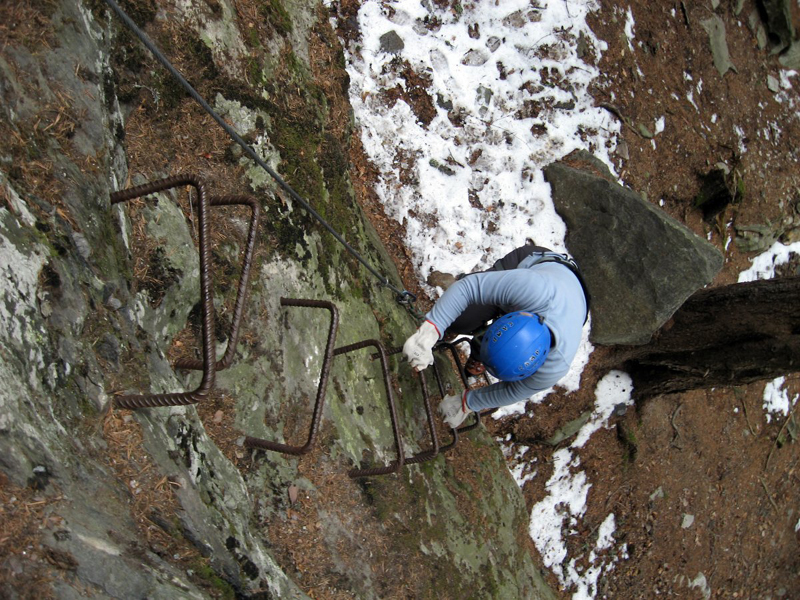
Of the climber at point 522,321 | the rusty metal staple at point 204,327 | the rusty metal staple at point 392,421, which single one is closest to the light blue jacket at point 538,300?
the climber at point 522,321

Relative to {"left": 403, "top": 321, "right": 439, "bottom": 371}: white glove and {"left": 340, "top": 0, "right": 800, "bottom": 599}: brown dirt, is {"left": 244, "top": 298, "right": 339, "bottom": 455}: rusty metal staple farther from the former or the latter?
{"left": 340, "top": 0, "right": 800, "bottom": 599}: brown dirt

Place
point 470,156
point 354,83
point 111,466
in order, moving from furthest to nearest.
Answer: point 470,156 → point 354,83 → point 111,466

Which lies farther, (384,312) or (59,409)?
(384,312)

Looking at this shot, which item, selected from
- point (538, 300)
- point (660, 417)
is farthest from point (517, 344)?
point (660, 417)

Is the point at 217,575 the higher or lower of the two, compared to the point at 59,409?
lower

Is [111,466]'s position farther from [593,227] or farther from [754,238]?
[754,238]

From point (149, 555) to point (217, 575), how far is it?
457mm

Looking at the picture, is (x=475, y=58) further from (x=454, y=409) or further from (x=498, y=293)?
(x=454, y=409)

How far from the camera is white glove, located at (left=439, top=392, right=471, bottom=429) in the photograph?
4.71 m

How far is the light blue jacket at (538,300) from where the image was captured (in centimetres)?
375

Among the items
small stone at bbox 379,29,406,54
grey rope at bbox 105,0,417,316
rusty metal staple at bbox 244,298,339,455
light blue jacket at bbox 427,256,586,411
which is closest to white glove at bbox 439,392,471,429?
light blue jacket at bbox 427,256,586,411

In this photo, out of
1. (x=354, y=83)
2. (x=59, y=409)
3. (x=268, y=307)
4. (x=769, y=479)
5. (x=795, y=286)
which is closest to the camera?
(x=59, y=409)

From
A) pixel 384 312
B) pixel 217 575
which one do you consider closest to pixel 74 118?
pixel 217 575

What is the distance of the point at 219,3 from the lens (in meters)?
3.93
